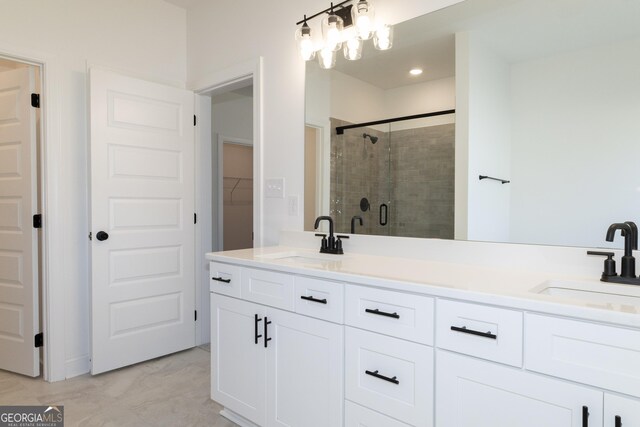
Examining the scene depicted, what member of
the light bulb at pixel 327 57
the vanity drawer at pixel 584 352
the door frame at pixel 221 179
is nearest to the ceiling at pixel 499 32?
the light bulb at pixel 327 57

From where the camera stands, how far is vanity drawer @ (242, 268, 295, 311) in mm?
1685

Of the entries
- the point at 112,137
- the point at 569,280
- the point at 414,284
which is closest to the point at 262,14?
the point at 112,137

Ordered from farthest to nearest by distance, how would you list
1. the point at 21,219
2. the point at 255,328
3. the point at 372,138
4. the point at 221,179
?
the point at 221,179 < the point at 21,219 < the point at 372,138 < the point at 255,328

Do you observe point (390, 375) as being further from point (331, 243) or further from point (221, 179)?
point (221, 179)

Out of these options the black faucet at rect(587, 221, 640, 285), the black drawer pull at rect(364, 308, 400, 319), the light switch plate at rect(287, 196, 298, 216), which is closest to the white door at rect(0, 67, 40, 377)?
the light switch plate at rect(287, 196, 298, 216)

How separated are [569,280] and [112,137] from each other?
275cm

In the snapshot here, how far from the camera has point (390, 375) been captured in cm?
136

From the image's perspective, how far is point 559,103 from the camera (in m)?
1.53

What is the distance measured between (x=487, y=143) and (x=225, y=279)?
1.41 meters

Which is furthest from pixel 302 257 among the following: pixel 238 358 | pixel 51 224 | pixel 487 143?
pixel 51 224

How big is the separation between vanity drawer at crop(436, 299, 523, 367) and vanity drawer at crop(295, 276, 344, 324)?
1.32 feet

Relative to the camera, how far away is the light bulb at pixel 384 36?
200cm

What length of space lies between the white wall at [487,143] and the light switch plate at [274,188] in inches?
47.0

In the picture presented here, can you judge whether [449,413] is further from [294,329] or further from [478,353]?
[294,329]
